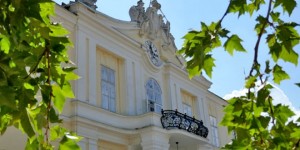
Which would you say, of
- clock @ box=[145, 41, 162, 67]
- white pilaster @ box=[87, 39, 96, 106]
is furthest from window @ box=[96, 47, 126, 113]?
clock @ box=[145, 41, 162, 67]

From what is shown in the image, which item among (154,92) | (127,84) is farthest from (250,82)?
(154,92)

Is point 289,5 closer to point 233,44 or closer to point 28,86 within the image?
point 233,44

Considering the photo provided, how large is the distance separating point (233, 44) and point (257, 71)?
20 centimetres

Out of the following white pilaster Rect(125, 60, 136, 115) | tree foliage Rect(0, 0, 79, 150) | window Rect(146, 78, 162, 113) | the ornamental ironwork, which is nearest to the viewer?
tree foliage Rect(0, 0, 79, 150)

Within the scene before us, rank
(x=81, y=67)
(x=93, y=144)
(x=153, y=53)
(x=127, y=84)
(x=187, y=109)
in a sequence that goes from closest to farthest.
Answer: (x=93, y=144) < (x=81, y=67) < (x=127, y=84) < (x=153, y=53) < (x=187, y=109)

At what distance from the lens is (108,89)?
14.9 metres

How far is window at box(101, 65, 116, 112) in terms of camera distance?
14.6 meters

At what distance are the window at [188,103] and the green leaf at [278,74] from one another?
53.2ft

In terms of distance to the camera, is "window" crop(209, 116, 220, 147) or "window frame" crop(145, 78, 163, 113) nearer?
"window frame" crop(145, 78, 163, 113)

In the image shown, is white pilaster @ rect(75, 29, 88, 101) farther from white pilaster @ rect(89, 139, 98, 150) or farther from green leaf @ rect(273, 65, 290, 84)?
green leaf @ rect(273, 65, 290, 84)

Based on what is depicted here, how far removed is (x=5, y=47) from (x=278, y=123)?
1620 millimetres

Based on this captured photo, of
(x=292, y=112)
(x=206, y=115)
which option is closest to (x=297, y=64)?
(x=292, y=112)

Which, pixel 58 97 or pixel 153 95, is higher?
pixel 153 95

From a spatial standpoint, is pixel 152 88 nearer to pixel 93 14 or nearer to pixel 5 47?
pixel 93 14
